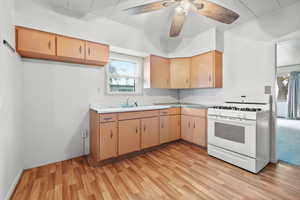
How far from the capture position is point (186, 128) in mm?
3211

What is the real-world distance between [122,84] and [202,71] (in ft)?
6.51

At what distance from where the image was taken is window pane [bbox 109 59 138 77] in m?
3.03

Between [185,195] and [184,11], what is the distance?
92.5 inches

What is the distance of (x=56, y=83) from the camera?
229cm

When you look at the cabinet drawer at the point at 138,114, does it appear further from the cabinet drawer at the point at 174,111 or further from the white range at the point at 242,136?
the white range at the point at 242,136

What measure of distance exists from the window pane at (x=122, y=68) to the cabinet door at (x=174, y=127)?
149 centimetres

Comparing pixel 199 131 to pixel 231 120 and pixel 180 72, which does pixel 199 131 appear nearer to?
pixel 231 120

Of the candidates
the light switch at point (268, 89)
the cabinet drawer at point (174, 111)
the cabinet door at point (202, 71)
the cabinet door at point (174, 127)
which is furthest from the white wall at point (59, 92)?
the light switch at point (268, 89)

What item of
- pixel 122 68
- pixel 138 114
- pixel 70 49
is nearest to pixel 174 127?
pixel 138 114

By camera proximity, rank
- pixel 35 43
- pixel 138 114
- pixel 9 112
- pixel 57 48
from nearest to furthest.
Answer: pixel 9 112 < pixel 35 43 < pixel 57 48 < pixel 138 114

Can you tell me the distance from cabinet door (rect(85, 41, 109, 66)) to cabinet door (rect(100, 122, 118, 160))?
1.19 m

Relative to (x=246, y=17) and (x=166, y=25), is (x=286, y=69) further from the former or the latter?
(x=166, y=25)

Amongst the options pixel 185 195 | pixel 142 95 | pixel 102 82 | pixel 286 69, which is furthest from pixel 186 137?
pixel 286 69

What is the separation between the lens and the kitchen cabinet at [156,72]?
10.6ft
